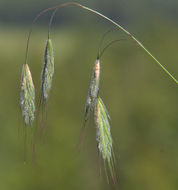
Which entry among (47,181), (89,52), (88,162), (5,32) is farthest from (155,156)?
(5,32)

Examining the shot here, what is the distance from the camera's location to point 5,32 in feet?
185

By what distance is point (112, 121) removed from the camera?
12969 millimetres

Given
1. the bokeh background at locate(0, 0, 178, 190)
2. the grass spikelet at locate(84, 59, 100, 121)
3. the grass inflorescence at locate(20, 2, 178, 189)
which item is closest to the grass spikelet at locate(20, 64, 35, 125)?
the grass inflorescence at locate(20, 2, 178, 189)

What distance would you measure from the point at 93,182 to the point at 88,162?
633mm

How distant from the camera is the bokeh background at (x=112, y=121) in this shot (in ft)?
32.6

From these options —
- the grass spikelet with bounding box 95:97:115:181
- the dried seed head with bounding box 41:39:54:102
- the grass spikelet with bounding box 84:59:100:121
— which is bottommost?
the grass spikelet with bounding box 95:97:115:181

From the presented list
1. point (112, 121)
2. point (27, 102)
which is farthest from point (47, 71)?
point (112, 121)

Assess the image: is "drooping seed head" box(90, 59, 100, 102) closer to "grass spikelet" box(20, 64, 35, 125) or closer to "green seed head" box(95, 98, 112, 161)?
"green seed head" box(95, 98, 112, 161)

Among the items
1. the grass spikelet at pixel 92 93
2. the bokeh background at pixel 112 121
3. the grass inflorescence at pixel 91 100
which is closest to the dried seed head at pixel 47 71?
the grass inflorescence at pixel 91 100

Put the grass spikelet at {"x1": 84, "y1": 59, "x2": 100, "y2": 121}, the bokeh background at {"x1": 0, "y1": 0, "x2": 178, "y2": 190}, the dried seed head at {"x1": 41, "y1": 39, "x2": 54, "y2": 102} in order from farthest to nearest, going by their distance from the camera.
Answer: the bokeh background at {"x1": 0, "y1": 0, "x2": 178, "y2": 190}
the dried seed head at {"x1": 41, "y1": 39, "x2": 54, "y2": 102}
the grass spikelet at {"x1": 84, "y1": 59, "x2": 100, "y2": 121}

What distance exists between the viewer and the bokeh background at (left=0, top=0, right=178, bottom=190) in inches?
392

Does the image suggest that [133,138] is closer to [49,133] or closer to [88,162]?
[88,162]

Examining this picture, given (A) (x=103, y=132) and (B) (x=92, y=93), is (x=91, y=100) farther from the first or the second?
(A) (x=103, y=132)

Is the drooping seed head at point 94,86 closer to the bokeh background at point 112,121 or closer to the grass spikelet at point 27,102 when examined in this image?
the grass spikelet at point 27,102
